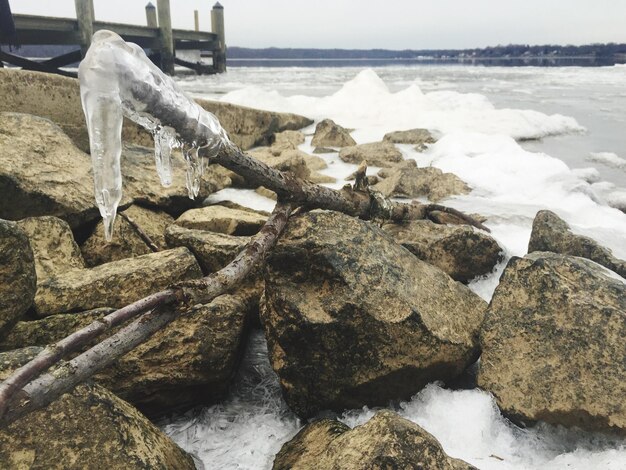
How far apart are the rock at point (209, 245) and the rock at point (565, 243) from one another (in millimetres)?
2149

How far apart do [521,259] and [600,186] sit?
13.7 ft

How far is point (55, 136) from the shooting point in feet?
13.2

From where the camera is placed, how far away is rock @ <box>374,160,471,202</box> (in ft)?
18.0

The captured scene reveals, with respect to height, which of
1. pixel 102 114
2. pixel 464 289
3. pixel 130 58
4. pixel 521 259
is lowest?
pixel 464 289

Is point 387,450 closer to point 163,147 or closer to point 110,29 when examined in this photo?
point 163,147

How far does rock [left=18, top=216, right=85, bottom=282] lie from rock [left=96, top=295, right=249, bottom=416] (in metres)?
0.95

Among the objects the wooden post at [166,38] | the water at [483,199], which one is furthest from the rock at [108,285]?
the wooden post at [166,38]

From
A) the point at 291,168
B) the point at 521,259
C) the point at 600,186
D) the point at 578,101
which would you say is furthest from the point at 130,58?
the point at 578,101

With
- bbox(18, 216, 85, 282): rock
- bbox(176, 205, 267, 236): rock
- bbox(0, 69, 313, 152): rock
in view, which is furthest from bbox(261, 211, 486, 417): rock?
bbox(0, 69, 313, 152): rock

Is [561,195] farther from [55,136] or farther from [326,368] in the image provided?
[55,136]

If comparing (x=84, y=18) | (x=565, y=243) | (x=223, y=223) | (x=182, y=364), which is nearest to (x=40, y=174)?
(x=223, y=223)

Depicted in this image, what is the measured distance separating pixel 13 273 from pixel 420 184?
4313 millimetres

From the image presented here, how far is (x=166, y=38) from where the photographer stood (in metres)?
21.2

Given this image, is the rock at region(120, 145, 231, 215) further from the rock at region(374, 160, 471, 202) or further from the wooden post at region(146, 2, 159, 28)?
the wooden post at region(146, 2, 159, 28)
